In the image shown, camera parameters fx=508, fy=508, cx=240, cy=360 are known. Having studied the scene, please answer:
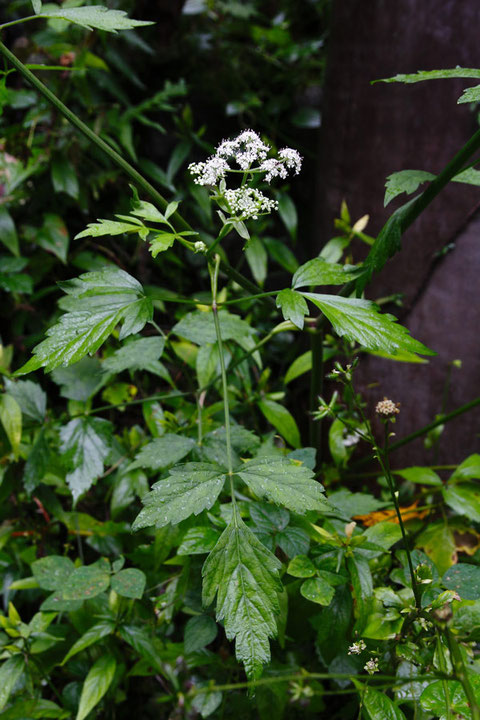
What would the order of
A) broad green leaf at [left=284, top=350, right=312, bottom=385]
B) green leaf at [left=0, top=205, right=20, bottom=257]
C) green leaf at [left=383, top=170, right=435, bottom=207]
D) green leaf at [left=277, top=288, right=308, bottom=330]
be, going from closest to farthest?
green leaf at [left=277, top=288, right=308, bottom=330] < green leaf at [left=383, top=170, right=435, bottom=207] < broad green leaf at [left=284, top=350, right=312, bottom=385] < green leaf at [left=0, top=205, right=20, bottom=257]

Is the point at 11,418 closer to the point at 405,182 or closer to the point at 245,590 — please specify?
the point at 245,590

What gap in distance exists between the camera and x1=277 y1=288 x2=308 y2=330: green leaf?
0.71 metres

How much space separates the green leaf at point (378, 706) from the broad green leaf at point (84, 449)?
60 centimetres

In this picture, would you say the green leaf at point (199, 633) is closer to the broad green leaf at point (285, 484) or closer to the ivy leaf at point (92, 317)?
the broad green leaf at point (285, 484)

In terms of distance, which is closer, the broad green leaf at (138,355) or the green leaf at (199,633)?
the green leaf at (199,633)

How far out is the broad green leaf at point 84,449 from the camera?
1.01 meters

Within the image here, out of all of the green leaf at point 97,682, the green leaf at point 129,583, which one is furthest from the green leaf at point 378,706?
the green leaf at point 97,682

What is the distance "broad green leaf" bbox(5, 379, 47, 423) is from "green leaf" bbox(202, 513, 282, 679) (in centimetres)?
68

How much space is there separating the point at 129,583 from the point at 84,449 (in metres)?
0.28

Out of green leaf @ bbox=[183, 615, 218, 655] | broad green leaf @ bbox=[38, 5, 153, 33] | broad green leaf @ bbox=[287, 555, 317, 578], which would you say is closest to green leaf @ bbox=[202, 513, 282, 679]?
broad green leaf @ bbox=[287, 555, 317, 578]

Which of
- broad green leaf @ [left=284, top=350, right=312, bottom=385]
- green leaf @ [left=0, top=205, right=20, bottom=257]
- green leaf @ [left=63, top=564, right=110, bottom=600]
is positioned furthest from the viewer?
green leaf @ [left=0, top=205, right=20, bottom=257]

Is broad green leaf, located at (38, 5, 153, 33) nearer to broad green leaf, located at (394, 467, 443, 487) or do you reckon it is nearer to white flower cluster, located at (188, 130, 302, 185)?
white flower cluster, located at (188, 130, 302, 185)

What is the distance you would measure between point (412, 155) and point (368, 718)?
1.29 m

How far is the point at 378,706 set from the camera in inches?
27.0
